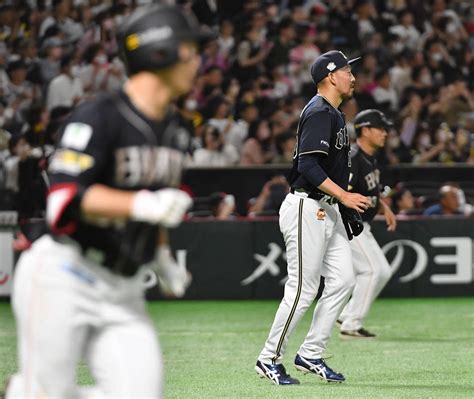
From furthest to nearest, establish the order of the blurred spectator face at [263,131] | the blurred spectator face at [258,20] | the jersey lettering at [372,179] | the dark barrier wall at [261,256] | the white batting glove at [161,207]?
the blurred spectator face at [258,20] → the blurred spectator face at [263,131] → the dark barrier wall at [261,256] → the jersey lettering at [372,179] → the white batting glove at [161,207]

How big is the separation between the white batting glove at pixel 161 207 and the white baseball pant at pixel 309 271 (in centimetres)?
452

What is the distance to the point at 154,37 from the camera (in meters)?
4.62

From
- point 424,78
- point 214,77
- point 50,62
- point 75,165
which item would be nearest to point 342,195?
point 75,165

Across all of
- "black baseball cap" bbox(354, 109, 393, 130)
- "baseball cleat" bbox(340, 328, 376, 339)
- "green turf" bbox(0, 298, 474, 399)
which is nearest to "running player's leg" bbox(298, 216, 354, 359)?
"green turf" bbox(0, 298, 474, 399)

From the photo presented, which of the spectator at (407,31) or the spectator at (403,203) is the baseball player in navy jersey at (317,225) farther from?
the spectator at (407,31)

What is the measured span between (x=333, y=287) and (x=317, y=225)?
0.56 m

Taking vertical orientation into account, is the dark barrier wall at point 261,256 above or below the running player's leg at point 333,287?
below

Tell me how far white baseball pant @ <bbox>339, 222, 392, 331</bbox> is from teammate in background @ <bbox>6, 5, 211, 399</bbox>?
7.29 meters

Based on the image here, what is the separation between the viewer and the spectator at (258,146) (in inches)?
675

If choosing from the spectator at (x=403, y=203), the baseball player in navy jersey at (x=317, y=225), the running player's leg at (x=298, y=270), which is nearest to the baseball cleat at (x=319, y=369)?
the baseball player in navy jersey at (x=317, y=225)

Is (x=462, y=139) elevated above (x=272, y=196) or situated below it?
above

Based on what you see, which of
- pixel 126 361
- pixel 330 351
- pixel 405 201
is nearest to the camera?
pixel 126 361

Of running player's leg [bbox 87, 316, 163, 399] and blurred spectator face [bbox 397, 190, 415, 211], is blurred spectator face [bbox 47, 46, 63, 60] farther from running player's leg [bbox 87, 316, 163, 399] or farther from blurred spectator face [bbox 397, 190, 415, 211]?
running player's leg [bbox 87, 316, 163, 399]

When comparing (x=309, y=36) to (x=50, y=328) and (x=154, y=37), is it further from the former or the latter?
(x=50, y=328)
